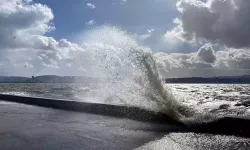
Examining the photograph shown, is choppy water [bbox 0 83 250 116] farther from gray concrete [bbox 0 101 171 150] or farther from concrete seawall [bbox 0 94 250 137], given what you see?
gray concrete [bbox 0 101 171 150]

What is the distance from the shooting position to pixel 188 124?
10625mm

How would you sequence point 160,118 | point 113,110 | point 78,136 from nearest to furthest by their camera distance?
point 78,136 → point 160,118 → point 113,110

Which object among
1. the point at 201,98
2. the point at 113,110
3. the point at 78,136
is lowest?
the point at 78,136

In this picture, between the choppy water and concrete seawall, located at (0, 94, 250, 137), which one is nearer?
concrete seawall, located at (0, 94, 250, 137)

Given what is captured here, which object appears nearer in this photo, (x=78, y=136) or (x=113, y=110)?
(x=78, y=136)

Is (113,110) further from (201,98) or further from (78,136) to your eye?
(201,98)

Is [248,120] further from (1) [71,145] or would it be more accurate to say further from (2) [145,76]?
(2) [145,76]

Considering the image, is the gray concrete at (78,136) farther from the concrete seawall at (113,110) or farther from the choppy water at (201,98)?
the choppy water at (201,98)

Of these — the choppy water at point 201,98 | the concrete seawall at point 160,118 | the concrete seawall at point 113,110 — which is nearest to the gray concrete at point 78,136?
the concrete seawall at point 160,118

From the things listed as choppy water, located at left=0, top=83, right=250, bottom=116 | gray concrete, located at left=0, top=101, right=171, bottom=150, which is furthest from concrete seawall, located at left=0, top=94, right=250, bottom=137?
choppy water, located at left=0, top=83, right=250, bottom=116

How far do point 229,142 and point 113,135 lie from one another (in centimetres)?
403

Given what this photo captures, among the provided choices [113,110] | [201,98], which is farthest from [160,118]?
[201,98]

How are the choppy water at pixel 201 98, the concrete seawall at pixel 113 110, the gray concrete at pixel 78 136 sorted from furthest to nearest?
the choppy water at pixel 201 98, the concrete seawall at pixel 113 110, the gray concrete at pixel 78 136

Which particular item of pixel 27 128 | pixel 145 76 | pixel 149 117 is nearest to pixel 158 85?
pixel 145 76
